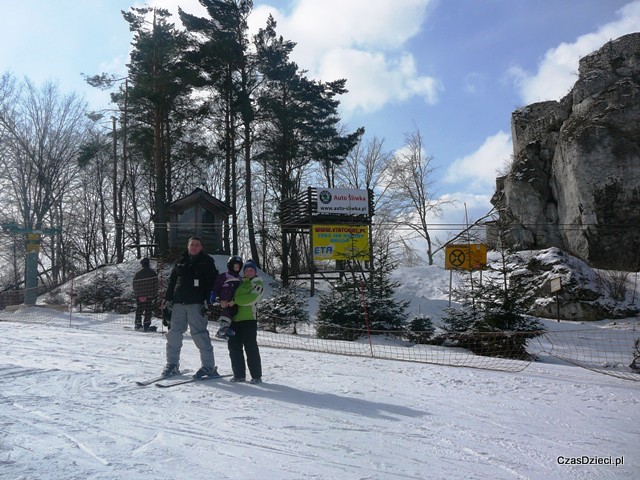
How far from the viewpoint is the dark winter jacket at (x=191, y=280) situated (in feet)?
21.7

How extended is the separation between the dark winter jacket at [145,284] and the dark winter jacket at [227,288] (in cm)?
827

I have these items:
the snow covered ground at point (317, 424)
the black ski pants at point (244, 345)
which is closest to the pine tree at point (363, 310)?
the snow covered ground at point (317, 424)

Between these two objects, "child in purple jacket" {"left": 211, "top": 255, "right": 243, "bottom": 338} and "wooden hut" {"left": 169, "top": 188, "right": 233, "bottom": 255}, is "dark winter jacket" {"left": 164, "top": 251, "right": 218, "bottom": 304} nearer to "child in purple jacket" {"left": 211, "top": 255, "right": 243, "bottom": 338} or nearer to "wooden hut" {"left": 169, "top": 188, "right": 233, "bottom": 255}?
"child in purple jacket" {"left": 211, "top": 255, "right": 243, "bottom": 338}

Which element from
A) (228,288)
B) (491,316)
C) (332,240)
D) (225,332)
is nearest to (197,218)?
(332,240)

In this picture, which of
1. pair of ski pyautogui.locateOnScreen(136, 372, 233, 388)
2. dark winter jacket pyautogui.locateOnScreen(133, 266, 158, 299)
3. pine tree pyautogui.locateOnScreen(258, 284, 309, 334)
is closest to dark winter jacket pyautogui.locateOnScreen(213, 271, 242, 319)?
pair of ski pyautogui.locateOnScreen(136, 372, 233, 388)

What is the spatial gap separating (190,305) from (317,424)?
281 cm

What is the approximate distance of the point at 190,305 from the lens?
21.8 ft

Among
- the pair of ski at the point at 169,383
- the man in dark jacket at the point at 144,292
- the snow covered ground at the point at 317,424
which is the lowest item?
the snow covered ground at the point at 317,424

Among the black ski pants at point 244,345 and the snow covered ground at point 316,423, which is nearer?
the snow covered ground at point 316,423

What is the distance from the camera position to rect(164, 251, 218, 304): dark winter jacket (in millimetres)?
6617

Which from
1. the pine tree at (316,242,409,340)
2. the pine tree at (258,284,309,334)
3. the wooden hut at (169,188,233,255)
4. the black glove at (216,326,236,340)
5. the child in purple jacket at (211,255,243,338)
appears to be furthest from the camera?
the wooden hut at (169,188,233,255)

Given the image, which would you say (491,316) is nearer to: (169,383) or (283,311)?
(283,311)

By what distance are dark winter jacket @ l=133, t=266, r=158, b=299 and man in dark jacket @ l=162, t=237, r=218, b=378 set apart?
A: 7902 millimetres

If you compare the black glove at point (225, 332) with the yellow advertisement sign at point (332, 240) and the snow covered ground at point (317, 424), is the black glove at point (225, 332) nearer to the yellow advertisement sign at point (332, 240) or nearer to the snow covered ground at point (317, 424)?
the snow covered ground at point (317, 424)
